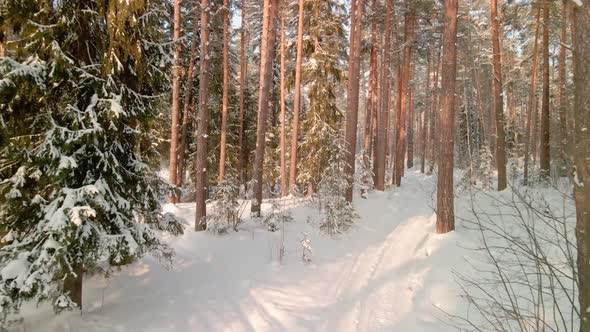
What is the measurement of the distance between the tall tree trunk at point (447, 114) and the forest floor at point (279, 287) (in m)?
0.83

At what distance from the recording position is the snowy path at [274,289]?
4.74 m

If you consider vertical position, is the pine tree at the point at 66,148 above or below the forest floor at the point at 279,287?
above

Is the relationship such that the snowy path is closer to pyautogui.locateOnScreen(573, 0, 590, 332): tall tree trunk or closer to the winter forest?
the winter forest

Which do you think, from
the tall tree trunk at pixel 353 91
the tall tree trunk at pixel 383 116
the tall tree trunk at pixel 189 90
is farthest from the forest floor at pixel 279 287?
the tall tree trunk at pixel 189 90

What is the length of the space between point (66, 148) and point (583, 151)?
544cm

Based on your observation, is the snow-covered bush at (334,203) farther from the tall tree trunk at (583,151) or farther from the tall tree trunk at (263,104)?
the tall tree trunk at (583,151)

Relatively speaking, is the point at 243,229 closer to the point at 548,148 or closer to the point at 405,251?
the point at 405,251

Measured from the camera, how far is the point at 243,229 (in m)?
9.20

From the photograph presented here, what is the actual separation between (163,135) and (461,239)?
14820 mm

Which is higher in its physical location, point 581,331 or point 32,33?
point 32,33

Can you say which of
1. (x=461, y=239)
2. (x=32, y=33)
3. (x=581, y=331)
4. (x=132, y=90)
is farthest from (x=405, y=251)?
(x=32, y=33)

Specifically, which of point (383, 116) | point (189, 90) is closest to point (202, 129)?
point (189, 90)

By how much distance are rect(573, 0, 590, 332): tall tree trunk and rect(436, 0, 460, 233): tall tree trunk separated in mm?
4748

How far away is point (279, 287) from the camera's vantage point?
20.6 feet
